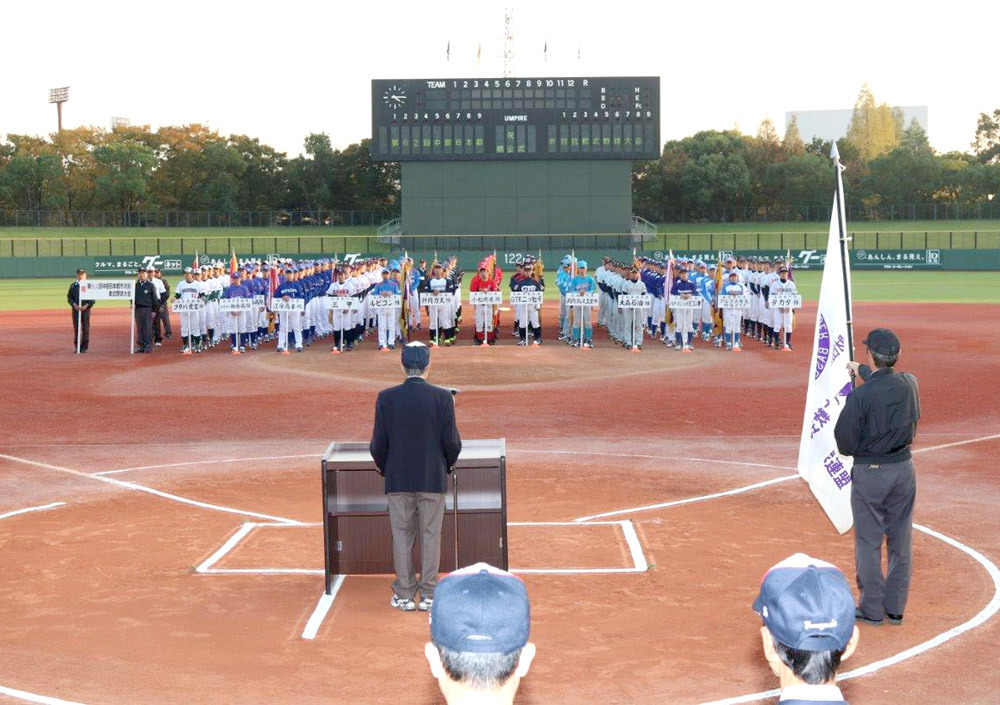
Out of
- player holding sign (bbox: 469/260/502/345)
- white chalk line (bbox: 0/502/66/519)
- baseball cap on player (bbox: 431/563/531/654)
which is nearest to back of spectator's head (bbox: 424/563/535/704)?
baseball cap on player (bbox: 431/563/531/654)

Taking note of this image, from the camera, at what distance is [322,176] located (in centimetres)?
9519

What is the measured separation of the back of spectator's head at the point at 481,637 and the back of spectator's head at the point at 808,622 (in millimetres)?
753

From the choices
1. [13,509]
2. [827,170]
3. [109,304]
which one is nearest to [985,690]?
[13,509]

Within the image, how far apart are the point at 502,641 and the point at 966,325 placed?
34837mm

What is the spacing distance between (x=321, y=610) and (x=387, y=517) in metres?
1.02

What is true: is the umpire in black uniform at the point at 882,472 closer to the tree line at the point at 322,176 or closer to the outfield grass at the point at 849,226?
the outfield grass at the point at 849,226

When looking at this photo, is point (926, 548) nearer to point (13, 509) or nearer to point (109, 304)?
point (13, 509)

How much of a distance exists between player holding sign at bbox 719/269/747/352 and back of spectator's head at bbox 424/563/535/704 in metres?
25.7

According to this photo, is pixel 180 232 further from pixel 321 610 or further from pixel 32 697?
pixel 32 697

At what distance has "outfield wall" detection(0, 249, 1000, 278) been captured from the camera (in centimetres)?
6438

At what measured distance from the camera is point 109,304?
49.8 m

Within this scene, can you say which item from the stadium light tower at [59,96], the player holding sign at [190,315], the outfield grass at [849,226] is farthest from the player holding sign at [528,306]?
the stadium light tower at [59,96]

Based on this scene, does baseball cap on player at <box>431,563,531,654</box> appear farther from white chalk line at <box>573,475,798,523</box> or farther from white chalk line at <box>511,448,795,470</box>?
white chalk line at <box>511,448,795,470</box>

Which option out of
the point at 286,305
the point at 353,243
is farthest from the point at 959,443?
the point at 353,243
